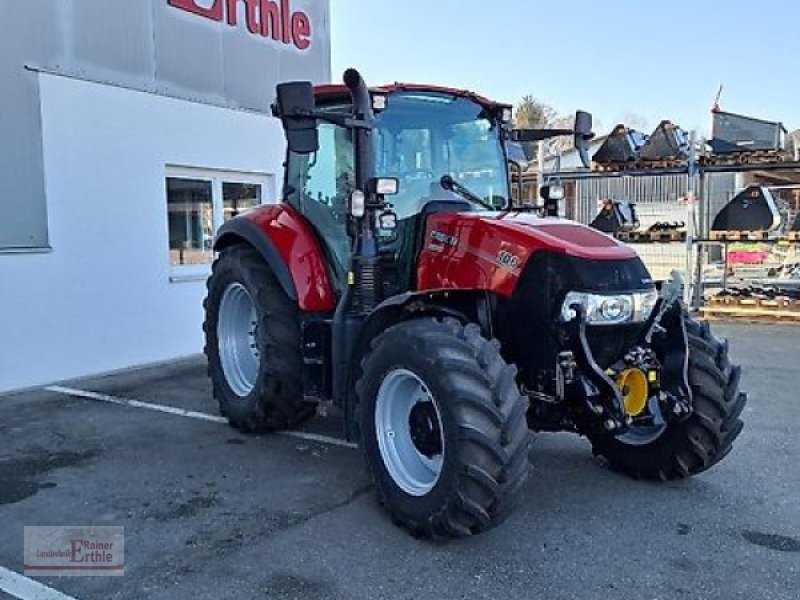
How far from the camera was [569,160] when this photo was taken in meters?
14.2

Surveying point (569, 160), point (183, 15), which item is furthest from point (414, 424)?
point (569, 160)

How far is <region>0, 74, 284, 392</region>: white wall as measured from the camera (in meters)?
6.67

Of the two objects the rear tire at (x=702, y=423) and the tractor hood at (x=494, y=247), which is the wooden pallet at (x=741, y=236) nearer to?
the rear tire at (x=702, y=423)

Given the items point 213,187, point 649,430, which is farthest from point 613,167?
point 649,430

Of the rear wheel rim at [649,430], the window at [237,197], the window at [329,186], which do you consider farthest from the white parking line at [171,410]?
the window at [237,197]

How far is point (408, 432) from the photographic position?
365 centimetres

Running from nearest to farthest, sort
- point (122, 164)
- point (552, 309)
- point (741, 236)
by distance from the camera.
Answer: point (552, 309)
point (122, 164)
point (741, 236)

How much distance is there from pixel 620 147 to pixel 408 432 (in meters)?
8.81

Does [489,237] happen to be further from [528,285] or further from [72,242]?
[72,242]

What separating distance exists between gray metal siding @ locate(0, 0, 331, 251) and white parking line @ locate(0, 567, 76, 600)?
4138 millimetres

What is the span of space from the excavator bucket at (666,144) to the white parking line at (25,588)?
33.6 feet

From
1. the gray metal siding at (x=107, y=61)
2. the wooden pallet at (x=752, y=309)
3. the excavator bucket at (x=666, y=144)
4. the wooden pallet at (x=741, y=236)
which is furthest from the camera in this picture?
the excavator bucket at (x=666, y=144)

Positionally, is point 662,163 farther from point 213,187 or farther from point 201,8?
point 201,8

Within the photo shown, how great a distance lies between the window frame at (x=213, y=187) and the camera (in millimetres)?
8023
